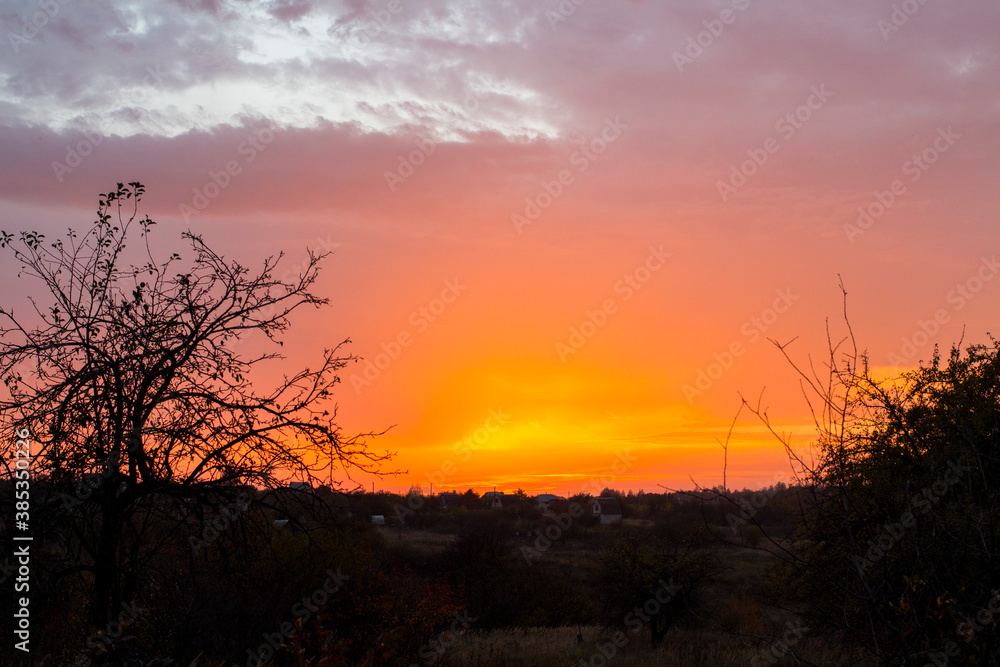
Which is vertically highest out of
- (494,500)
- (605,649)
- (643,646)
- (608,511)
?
(494,500)

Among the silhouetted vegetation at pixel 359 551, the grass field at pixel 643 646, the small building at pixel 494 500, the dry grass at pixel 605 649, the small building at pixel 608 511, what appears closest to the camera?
the silhouetted vegetation at pixel 359 551

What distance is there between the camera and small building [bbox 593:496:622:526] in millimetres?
95312

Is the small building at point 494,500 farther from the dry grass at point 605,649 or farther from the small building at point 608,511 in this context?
the dry grass at point 605,649

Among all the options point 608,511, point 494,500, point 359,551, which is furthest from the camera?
point 494,500

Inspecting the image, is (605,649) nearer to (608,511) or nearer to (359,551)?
(359,551)

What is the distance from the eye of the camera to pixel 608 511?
99.6 meters

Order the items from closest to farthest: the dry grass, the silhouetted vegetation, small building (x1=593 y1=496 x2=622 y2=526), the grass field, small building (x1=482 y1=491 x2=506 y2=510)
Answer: the silhouetted vegetation
the grass field
the dry grass
small building (x1=593 y1=496 x2=622 y2=526)
small building (x1=482 y1=491 x2=506 y2=510)

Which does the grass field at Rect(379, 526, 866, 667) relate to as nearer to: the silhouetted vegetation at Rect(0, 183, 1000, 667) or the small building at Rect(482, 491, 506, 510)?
the silhouetted vegetation at Rect(0, 183, 1000, 667)

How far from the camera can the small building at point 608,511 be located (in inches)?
3752

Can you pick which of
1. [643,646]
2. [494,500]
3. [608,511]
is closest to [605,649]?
[643,646]

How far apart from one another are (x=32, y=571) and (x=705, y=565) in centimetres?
3069

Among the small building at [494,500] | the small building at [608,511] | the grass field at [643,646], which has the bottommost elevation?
the grass field at [643,646]

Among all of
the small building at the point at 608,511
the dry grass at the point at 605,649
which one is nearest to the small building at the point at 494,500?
the small building at the point at 608,511

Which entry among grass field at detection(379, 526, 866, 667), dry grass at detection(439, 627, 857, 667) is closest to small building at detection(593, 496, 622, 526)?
grass field at detection(379, 526, 866, 667)
